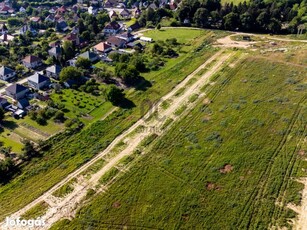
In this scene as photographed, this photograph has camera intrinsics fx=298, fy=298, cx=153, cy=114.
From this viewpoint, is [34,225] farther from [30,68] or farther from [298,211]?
[30,68]

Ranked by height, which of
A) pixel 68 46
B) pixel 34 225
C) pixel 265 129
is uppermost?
pixel 68 46

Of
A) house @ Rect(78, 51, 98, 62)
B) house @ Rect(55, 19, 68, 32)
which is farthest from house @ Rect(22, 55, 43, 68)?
house @ Rect(55, 19, 68, 32)

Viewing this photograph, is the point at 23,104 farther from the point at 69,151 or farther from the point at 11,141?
the point at 69,151

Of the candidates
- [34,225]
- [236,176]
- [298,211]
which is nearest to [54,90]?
[34,225]

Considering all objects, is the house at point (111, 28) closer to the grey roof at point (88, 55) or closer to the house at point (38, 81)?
the grey roof at point (88, 55)

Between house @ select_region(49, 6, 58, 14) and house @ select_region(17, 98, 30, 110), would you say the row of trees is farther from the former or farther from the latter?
house @ select_region(17, 98, 30, 110)

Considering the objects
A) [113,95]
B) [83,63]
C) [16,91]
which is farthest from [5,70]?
[113,95]

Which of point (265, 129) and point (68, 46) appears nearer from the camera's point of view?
point (265, 129)
